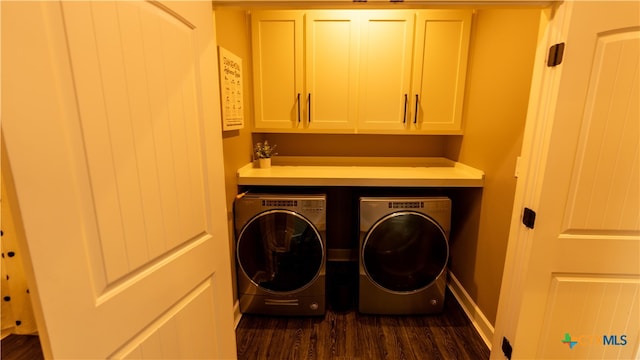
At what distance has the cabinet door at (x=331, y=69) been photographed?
1.96 m

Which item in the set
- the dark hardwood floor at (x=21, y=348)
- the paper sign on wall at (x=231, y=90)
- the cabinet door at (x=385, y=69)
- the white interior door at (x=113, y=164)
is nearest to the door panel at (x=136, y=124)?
the white interior door at (x=113, y=164)

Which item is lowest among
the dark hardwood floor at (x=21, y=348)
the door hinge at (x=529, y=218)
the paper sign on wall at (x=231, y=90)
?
the dark hardwood floor at (x=21, y=348)

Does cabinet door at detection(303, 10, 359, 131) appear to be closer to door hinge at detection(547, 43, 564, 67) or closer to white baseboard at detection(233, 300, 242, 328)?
door hinge at detection(547, 43, 564, 67)

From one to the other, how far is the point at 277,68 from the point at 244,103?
38 centimetres

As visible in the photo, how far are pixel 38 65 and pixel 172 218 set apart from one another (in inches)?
19.6

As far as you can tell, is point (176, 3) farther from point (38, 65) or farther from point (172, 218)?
point (172, 218)

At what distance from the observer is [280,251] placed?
1854mm

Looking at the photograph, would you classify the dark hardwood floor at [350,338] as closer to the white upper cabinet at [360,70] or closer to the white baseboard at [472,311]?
the white baseboard at [472,311]

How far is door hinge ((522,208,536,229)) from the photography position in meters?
1.10

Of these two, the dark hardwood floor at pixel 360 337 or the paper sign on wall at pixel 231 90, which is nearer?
the paper sign on wall at pixel 231 90

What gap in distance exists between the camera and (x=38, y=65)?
53 cm

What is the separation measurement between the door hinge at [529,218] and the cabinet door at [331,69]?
131 cm

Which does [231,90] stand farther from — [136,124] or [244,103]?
[136,124]

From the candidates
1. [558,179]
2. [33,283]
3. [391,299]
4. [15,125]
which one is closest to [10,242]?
[33,283]
